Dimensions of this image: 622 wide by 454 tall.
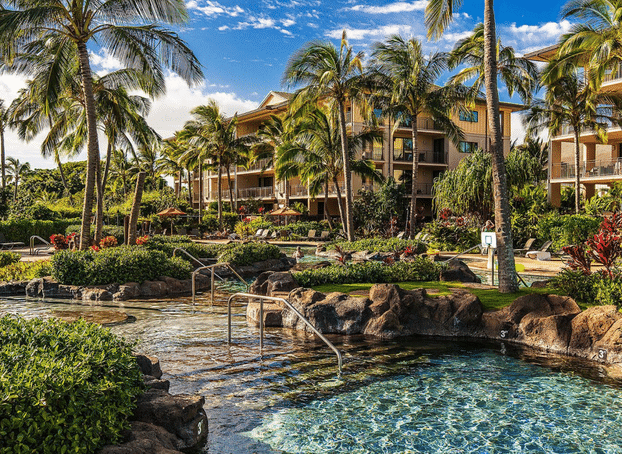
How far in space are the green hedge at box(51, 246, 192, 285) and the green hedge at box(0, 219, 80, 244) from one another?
64.9 feet

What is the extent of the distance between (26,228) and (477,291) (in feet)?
96.6

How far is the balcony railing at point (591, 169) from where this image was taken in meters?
30.4

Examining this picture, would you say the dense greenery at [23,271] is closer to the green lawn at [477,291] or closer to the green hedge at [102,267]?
the green hedge at [102,267]

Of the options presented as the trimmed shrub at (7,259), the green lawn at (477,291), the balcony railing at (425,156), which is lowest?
the green lawn at (477,291)

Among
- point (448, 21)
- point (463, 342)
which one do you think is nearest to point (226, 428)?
point (463, 342)

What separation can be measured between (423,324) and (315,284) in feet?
11.4

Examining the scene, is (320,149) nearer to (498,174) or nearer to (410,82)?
(410,82)

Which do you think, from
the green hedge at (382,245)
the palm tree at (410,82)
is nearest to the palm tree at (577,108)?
the palm tree at (410,82)

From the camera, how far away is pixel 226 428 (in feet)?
19.8

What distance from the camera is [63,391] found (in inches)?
159

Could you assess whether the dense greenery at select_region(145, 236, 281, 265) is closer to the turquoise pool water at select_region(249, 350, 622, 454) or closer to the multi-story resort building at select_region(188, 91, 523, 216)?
the turquoise pool water at select_region(249, 350, 622, 454)

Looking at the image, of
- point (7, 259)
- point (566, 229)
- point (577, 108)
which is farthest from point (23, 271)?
point (577, 108)

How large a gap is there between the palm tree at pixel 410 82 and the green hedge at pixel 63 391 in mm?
22501

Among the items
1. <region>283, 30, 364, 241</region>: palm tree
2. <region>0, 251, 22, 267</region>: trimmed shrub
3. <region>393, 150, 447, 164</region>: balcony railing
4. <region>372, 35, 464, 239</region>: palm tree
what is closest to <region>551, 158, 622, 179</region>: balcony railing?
<region>372, 35, 464, 239</region>: palm tree
